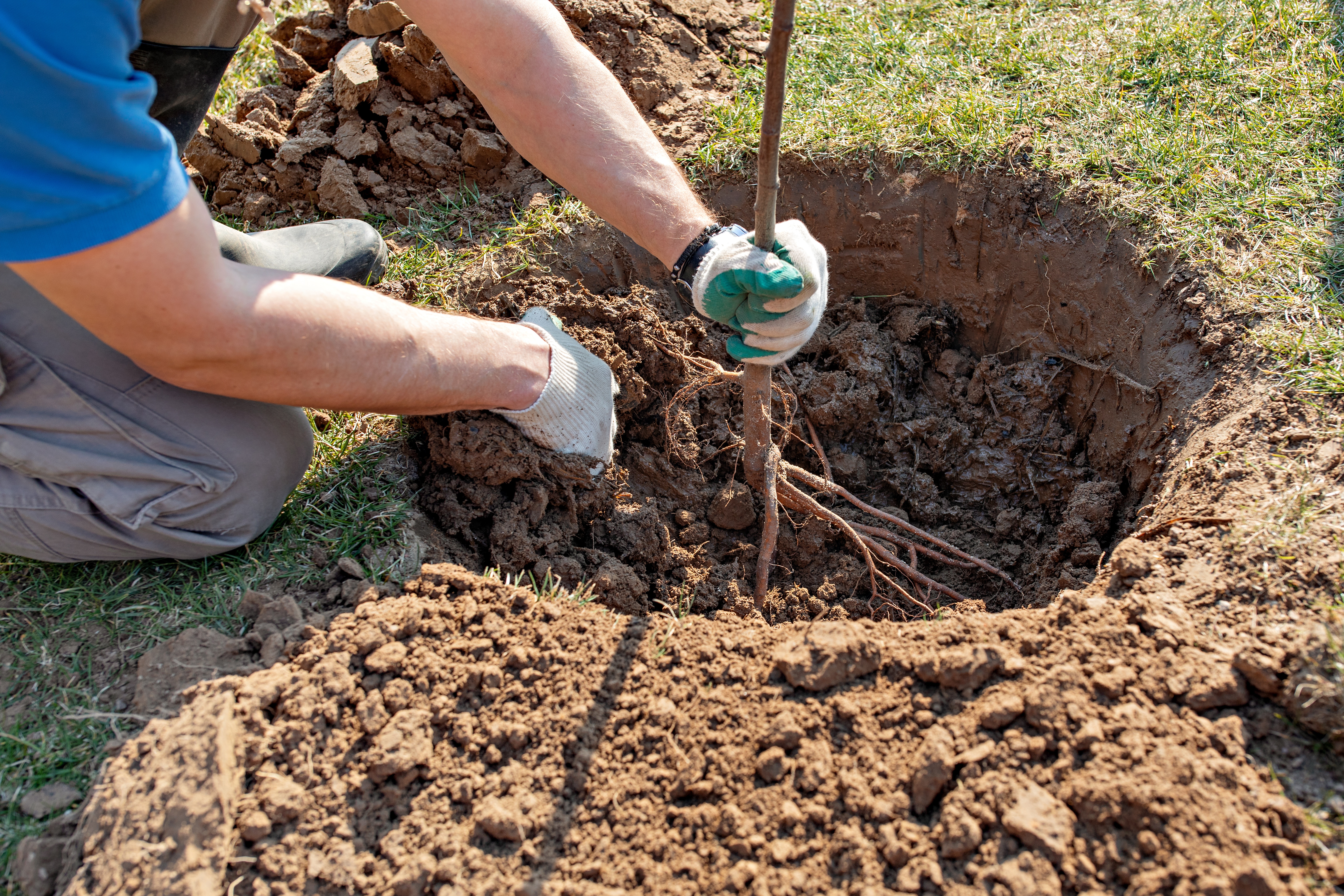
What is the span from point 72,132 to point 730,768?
62.3 inches

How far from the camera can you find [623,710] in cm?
165

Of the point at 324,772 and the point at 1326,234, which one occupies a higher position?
the point at 1326,234

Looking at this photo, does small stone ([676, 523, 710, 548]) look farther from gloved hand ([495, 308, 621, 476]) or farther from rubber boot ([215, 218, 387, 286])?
rubber boot ([215, 218, 387, 286])

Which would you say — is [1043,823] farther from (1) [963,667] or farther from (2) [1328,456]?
(2) [1328,456]

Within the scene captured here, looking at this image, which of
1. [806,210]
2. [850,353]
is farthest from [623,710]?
[806,210]

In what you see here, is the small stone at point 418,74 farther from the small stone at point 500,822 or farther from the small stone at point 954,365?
the small stone at point 500,822

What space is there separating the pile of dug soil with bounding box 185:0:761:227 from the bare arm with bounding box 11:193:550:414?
42.8 inches

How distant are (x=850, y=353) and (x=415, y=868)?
205 centimetres

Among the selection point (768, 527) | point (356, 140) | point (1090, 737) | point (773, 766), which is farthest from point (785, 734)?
point (356, 140)

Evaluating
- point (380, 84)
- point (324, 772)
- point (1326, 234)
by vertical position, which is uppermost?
point (1326, 234)

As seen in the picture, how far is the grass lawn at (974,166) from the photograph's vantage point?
186 cm

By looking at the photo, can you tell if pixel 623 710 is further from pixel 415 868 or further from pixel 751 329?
pixel 751 329

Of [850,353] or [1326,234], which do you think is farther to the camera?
[850,353]

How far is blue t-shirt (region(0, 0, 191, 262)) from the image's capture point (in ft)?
4.16
